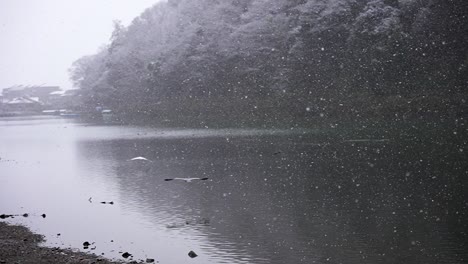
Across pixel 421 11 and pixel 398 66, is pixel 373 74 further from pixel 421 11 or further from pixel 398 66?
pixel 421 11

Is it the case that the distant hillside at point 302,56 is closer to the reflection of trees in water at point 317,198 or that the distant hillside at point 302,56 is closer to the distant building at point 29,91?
the reflection of trees in water at point 317,198

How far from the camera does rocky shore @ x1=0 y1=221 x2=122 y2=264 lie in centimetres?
991

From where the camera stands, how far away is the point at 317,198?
51.7 ft

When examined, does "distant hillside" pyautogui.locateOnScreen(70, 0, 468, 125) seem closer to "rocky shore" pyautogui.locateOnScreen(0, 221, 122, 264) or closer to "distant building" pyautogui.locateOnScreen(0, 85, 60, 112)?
"rocky shore" pyautogui.locateOnScreen(0, 221, 122, 264)

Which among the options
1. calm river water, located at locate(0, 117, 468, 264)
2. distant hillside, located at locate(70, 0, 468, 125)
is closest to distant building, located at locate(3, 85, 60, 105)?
distant hillside, located at locate(70, 0, 468, 125)

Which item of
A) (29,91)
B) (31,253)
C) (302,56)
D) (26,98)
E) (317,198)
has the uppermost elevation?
(29,91)

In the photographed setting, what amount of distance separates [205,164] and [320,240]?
42.3 ft

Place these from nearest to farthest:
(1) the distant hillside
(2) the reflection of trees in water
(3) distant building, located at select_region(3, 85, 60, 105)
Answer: (2) the reflection of trees in water → (1) the distant hillside → (3) distant building, located at select_region(3, 85, 60, 105)

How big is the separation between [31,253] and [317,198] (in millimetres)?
8072

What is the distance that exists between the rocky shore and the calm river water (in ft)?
1.57

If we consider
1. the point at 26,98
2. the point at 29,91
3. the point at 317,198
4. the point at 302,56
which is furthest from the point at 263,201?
the point at 29,91

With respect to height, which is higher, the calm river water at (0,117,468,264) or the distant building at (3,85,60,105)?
the distant building at (3,85,60,105)

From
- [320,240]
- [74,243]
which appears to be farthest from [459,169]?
[74,243]

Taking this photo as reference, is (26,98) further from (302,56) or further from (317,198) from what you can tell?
(317,198)
